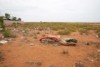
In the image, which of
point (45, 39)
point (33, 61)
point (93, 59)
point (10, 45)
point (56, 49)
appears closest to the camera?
point (33, 61)

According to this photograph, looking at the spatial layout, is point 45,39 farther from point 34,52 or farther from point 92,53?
point 92,53

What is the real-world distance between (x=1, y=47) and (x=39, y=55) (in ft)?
8.95

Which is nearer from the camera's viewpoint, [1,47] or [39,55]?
[39,55]

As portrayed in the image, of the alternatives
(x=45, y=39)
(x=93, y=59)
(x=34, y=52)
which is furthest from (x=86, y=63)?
(x=45, y=39)

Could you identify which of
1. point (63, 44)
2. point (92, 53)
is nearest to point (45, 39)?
point (63, 44)

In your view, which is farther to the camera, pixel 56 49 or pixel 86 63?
pixel 56 49

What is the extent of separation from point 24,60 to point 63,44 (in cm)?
343

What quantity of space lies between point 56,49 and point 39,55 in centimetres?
137

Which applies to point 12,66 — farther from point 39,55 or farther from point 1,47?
point 1,47

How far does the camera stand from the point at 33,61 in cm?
658

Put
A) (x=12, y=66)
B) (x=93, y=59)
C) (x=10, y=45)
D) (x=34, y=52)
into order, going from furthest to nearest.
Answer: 1. (x=10, y=45)
2. (x=34, y=52)
3. (x=93, y=59)
4. (x=12, y=66)

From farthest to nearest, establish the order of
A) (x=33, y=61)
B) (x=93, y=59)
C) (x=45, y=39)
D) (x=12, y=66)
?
(x=45, y=39) → (x=93, y=59) → (x=33, y=61) → (x=12, y=66)

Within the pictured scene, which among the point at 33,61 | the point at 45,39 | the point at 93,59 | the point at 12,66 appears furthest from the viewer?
the point at 45,39

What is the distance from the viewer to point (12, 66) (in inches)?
243
